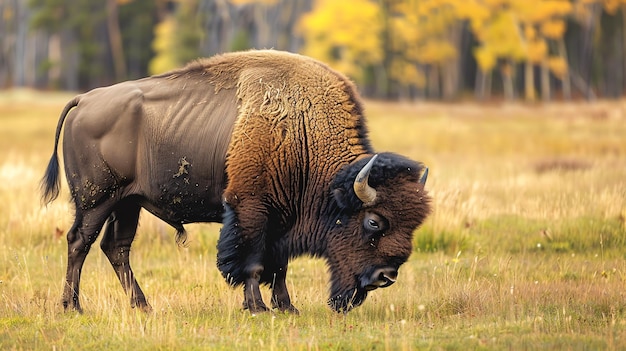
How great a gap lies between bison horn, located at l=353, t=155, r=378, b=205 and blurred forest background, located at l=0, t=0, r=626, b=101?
46.6 m

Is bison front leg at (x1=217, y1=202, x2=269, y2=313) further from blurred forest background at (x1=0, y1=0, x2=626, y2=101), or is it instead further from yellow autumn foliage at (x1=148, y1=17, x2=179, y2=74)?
yellow autumn foliage at (x1=148, y1=17, x2=179, y2=74)

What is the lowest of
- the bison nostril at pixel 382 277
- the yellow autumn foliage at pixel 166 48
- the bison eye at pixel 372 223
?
the yellow autumn foliage at pixel 166 48

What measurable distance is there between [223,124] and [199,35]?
61.4m

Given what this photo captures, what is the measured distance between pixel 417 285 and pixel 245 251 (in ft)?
7.57

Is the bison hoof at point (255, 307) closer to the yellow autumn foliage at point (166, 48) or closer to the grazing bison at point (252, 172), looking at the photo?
the grazing bison at point (252, 172)

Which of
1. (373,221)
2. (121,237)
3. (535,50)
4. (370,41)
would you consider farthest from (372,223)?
(370,41)

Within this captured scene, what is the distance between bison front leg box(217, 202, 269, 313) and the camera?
809 centimetres

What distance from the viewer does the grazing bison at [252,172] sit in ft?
25.9

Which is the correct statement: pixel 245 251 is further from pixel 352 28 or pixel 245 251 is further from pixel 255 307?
pixel 352 28

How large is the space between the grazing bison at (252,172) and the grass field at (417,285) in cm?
47

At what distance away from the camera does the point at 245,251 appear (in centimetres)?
814

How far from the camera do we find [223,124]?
27.8 ft

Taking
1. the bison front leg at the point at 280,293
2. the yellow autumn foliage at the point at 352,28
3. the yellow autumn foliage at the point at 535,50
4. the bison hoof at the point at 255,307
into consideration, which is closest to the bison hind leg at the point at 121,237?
the bison hoof at the point at 255,307

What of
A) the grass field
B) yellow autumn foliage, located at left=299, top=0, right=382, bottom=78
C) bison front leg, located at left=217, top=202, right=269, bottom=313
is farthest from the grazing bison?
yellow autumn foliage, located at left=299, top=0, right=382, bottom=78
